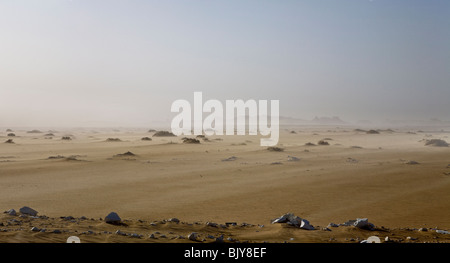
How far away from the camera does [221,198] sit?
41.4ft

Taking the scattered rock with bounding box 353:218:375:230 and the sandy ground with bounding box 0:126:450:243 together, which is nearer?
the sandy ground with bounding box 0:126:450:243

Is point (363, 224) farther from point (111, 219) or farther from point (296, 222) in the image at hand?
point (111, 219)

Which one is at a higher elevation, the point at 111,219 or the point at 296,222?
the point at 111,219

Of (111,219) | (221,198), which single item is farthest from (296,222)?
(221,198)

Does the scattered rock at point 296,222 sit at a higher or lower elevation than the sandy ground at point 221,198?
higher

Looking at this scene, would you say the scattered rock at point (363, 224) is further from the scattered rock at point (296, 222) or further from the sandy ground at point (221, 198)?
the scattered rock at point (296, 222)

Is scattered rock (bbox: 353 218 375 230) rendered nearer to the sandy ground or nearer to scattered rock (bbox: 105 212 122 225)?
the sandy ground

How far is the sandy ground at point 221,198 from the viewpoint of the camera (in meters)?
7.65

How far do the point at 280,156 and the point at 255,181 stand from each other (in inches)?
394

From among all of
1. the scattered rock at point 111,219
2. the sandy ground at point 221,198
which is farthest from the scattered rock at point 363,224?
the scattered rock at point 111,219

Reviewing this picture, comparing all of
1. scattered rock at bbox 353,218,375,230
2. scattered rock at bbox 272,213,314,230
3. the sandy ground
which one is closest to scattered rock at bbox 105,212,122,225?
the sandy ground

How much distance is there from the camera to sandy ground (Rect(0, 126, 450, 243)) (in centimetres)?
765
